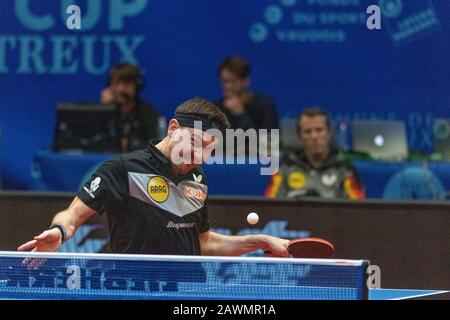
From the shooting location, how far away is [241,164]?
10.2 metres

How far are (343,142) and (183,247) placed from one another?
5698 millimetres

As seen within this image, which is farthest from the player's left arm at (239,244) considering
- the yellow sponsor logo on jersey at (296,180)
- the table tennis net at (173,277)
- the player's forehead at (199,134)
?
the yellow sponsor logo on jersey at (296,180)

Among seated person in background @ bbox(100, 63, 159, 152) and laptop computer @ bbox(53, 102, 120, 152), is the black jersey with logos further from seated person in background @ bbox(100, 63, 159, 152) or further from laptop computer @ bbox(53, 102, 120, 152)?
seated person in background @ bbox(100, 63, 159, 152)

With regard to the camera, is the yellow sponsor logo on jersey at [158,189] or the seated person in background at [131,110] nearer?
the yellow sponsor logo on jersey at [158,189]

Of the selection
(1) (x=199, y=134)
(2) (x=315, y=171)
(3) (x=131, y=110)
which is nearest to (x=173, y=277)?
(1) (x=199, y=134)

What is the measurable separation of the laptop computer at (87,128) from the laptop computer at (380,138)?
99.2 inches

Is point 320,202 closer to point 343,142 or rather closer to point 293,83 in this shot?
point 343,142

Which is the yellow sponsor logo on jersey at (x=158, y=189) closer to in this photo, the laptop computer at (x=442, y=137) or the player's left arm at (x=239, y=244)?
the player's left arm at (x=239, y=244)

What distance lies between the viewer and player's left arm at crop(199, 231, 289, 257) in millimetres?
5629

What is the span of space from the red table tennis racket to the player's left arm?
0.17 metres

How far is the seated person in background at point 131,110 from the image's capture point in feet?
35.1

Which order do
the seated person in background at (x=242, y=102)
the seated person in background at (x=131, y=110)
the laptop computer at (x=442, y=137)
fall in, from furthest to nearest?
the laptop computer at (x=442, y=137), the seated person in background at (x=242, y=102), the seated person in background at (x=131, y=110)

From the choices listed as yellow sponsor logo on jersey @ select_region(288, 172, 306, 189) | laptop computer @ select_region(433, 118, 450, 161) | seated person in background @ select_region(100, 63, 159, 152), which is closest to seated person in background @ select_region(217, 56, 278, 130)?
seated person in background @ select_region(100, 63, 159, 152)
